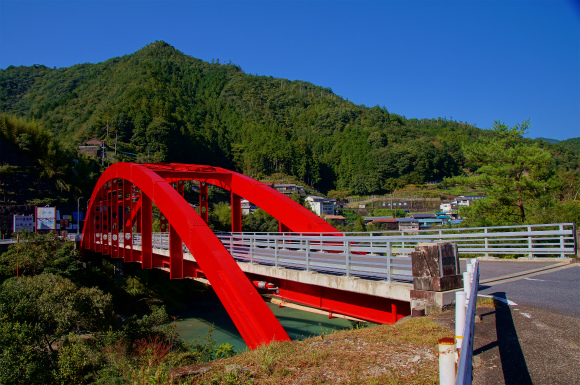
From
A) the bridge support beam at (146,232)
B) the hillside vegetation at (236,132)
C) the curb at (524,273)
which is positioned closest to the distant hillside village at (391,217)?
the hillside vegetation at (236,132)

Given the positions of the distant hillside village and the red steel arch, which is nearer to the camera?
the red steel arch

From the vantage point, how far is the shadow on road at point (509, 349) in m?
3.80

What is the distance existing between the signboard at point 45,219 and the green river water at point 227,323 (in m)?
17.1

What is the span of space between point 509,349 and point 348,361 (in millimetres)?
1746

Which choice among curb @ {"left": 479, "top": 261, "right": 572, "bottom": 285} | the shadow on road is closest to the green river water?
curb @ {"left": 479, "top": 261, "right": 572, "bottom": 285}

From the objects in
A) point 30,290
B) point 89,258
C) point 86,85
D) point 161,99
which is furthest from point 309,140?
point 30,290

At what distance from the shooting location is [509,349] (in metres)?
4.46

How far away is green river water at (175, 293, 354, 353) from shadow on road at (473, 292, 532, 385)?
1865cm

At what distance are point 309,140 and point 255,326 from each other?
13044 cm

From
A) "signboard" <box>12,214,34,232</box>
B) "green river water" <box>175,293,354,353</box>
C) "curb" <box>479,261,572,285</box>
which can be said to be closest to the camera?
"curb" <box>479,261,572,285</box>

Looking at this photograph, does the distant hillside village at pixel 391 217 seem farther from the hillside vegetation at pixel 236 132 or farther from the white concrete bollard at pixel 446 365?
the white concrete bollard at pixel 446 365

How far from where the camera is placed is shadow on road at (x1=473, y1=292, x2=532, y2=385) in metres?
3.80

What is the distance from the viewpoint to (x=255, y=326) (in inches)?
363

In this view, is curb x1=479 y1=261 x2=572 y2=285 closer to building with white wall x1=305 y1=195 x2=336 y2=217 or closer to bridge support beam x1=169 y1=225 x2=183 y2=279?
bridge support beam x1=169 y1=225 x2=183 y2=279
